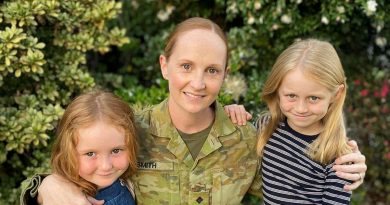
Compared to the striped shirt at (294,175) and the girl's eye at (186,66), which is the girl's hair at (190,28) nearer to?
the girl's eye at (186,66)

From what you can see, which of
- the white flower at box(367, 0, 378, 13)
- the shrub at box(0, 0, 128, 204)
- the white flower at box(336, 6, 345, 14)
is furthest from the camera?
the white flower at box(336, 6, 345, 14)

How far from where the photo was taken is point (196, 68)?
277cm

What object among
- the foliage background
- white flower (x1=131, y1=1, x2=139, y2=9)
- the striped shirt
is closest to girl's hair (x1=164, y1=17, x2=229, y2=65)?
the striped shirt

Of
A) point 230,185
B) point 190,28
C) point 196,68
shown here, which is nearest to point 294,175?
point 230,185

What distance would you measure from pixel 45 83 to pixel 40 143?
40cm

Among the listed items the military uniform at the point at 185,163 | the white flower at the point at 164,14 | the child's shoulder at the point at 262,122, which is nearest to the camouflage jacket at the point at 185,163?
the military uniform at the point at 185,163

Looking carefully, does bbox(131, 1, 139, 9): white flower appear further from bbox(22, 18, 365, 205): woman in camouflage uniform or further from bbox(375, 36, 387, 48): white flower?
bbox(22, 18, 365, 205): woman in camouflage uniform

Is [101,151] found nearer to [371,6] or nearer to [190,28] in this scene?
[190,28]

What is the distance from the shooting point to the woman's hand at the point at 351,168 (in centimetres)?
283

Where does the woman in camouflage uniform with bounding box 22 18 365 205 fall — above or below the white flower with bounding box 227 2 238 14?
below

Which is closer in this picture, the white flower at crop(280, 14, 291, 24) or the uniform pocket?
the uniform pocket

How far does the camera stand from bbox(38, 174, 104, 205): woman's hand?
9.32 feet

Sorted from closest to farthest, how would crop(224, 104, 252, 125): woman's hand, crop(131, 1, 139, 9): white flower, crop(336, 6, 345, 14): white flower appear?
crop(224, 104, 252, 125): woman's hand → crop(336, 6, 345, 14): white flower → crop(131, 1, 139, 9): white flower

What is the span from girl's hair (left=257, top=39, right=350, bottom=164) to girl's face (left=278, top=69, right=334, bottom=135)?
0.09ft
